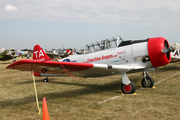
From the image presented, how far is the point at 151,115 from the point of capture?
3430mm

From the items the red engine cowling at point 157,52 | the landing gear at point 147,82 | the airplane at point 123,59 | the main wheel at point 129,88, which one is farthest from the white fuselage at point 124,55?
the landing gear at point 147,82

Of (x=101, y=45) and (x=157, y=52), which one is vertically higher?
(x=101, y=45)

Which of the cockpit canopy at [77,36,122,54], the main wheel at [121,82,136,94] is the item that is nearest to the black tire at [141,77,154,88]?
the main wheel at [121,82,136,94]

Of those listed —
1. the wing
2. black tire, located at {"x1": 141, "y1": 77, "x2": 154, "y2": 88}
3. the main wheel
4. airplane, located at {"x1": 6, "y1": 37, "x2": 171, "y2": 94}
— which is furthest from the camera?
black tire, located at {"x1": 141, "y1": 77, "x2": 154, "y2": 88}

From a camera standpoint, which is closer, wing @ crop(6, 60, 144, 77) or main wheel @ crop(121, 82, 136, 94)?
wing @ crop(6, 60, 144, 77)

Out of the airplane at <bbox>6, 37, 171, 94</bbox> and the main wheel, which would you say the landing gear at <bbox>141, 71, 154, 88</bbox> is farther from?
the main wheel

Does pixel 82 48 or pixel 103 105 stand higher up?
pixel 82 48

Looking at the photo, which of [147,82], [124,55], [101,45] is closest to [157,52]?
[124,55]

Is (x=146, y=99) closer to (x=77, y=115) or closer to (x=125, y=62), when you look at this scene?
(x=125, y=62)

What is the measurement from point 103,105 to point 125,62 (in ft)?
7.19

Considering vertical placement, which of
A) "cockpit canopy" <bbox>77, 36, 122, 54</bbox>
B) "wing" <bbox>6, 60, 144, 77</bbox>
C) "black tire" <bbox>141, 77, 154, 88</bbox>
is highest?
"cockpit canopy" <bbox>77, 36, 122, 54</bbox>

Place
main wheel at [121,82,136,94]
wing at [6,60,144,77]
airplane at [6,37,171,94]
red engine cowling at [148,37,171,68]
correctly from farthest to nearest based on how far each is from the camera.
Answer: main wheel at [121,82,136,94]
red engine cowling at [148,37,171,68]
airplane at [6,37,171,94]
wing at [6,60,144,77]

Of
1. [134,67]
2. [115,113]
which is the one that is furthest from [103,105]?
[134,67]

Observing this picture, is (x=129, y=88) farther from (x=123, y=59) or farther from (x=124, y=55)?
(x=124, y=55)
